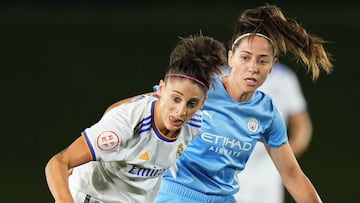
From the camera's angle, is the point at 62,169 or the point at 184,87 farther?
the point at 184,87

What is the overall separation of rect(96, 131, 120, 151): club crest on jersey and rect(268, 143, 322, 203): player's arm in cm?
106

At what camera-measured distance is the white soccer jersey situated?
3832 millimetres

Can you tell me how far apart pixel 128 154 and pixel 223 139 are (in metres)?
0.67

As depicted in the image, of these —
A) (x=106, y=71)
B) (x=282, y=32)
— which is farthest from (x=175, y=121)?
(x=106, y=71)

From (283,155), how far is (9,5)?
10.2 metres

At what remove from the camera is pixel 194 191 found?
14.8 feet

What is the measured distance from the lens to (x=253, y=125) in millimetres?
4555

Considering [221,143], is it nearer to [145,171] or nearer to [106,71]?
[145,171]

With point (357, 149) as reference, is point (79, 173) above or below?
above

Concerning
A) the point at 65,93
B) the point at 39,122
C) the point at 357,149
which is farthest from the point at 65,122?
the point at 357,149

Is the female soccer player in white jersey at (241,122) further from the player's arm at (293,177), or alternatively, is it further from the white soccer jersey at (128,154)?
the white soccer jersey at (128,154)

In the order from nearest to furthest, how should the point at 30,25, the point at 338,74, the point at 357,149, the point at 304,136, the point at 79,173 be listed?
1. the point at 79,173
2. the point at 304,136
3. the point at 357,149
4. the point at 338,74
5. the point at 30,25

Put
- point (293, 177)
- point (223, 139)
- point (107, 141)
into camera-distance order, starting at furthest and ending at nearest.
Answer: point (293, 177) → point (223, 139) → point (107, 141)

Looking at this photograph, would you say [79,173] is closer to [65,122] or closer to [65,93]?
[65,122]
